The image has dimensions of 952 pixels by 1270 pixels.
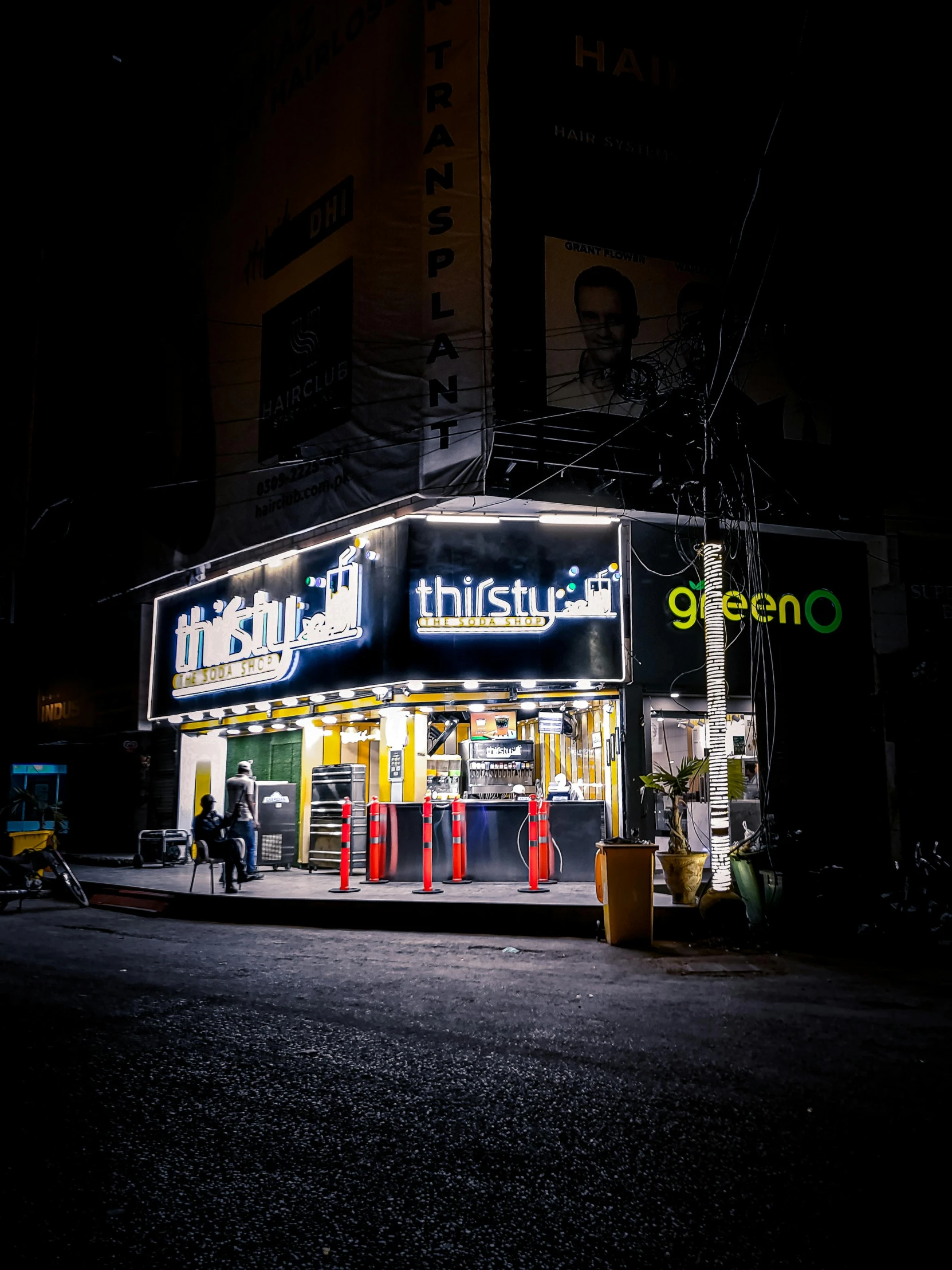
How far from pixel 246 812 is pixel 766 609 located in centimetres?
1026

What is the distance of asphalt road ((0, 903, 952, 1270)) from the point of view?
2795 mm

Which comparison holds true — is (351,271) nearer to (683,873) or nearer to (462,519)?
(462,519)

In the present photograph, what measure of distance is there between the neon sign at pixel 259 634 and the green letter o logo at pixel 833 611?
8551mm

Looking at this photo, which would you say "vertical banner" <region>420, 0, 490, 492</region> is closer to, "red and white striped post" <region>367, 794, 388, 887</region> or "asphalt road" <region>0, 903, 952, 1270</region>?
"red and white striped post" <region>367, 794, 388, 887</region>

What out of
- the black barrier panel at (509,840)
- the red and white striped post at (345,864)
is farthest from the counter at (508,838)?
the red and white striped post at (345,864)

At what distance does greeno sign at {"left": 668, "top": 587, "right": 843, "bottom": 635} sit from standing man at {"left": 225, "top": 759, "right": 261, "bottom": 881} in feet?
27.5

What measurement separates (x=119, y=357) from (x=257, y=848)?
1482 cm

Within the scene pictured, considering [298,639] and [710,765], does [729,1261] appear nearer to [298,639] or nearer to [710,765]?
[710,765]

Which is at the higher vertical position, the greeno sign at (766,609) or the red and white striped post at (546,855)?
the greeno sign at (766,609)

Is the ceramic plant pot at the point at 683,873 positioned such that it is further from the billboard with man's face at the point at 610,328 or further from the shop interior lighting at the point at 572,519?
the billboard with man's face at the point at 610,328

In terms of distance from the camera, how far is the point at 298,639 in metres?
15.9

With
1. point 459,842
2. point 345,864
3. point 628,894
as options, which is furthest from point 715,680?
point 345,864

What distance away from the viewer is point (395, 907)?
1115 centimetres

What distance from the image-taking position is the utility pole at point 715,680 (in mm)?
10312
